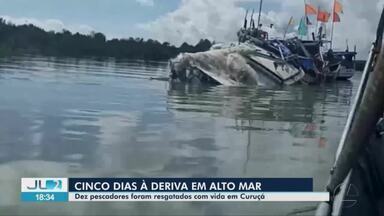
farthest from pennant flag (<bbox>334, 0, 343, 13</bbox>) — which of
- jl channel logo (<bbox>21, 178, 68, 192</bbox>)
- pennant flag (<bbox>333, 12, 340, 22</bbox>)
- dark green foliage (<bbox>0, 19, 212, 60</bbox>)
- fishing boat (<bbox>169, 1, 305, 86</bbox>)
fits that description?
jl channel logo (<bbox>21, 178, 68, 192</bbox>)

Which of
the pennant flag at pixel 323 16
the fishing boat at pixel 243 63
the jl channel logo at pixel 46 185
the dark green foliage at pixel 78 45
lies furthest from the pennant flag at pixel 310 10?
the jl channel logo at pixel 46 185

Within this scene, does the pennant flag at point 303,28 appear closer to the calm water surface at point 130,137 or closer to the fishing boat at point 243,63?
the fishing boat at point 243,63

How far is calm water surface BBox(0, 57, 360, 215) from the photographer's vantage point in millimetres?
2264

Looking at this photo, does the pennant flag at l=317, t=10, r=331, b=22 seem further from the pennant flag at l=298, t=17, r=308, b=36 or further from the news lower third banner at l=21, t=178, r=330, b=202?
the news lower third banner at l=21, t=178, r=330, b=202

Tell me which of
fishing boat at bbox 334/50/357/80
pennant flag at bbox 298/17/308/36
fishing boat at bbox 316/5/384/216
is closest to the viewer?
fishing boat at bbox 316/5/384/216

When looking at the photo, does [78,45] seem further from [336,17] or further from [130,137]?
[336,17]

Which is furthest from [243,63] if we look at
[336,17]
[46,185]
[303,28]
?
[46,185]

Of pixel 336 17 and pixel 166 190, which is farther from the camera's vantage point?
pixel 336 17

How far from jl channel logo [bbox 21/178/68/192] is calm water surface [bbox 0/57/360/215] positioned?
0.10 feet

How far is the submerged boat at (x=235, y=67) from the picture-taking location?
2.40 m

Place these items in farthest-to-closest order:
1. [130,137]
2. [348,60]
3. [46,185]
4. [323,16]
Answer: [130,137] → [348,60] → [323,16] → [46,185]

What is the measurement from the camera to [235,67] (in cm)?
247

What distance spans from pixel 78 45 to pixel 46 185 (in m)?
0.63

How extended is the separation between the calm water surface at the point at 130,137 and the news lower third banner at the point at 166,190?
5 centimetres
